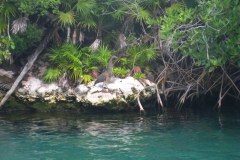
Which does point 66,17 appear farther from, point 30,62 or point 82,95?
point 82,95

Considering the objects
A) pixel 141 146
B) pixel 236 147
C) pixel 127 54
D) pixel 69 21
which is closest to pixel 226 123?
pixel 236 147

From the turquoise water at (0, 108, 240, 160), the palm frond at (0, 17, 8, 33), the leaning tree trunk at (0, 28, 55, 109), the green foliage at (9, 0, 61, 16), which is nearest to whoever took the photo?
the turquoise water at (0, 108, 240, 160)

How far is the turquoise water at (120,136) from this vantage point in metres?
8.61

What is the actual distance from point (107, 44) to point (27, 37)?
3.11m

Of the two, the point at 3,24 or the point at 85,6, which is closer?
the point at 3,24

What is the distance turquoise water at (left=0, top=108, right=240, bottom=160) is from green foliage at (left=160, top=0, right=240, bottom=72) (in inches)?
72.7

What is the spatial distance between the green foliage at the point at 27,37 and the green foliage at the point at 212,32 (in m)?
4.57

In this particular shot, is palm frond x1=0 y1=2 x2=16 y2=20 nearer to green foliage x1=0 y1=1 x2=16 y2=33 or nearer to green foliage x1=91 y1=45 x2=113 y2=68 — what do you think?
green foliage x1=0 y1=1 x2=16 y2=33

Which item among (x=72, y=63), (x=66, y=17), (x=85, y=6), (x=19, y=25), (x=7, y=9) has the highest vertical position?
(x=85, y=6)

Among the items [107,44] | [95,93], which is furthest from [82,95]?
[107,44]

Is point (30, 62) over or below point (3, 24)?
below

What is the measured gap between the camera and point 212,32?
1066 centimetres

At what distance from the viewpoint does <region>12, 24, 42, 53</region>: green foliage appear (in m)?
13.2

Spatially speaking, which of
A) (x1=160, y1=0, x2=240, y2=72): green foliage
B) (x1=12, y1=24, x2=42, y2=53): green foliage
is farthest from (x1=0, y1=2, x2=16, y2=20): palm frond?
(x1=160, y1=0, x2=240, y2=72): green foliage
